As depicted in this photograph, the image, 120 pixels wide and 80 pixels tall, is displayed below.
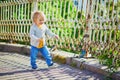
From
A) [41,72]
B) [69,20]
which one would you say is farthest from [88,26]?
[41,72]

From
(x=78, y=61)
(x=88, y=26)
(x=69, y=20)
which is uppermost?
(x=69, y=20)

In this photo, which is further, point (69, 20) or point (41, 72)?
point (69, 20)

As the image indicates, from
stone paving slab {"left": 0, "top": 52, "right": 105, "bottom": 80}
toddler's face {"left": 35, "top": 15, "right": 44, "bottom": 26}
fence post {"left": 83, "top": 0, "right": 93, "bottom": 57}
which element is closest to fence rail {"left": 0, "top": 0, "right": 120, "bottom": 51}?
fence post {"left": 83, "top": 0, "right": 93, "bottom": 57}

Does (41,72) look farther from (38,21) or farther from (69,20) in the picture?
(69,20)

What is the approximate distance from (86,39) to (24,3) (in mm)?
3608

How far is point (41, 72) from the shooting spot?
18.4 feet

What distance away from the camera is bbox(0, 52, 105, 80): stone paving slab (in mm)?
5156

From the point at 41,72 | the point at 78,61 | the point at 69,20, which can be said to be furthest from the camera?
the point at 69,20

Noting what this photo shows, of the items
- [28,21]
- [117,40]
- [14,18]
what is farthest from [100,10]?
[14,18]

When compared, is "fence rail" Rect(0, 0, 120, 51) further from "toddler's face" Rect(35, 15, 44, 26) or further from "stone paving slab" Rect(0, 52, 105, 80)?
"toddler's face" Rect(35, 15, 44, 26)

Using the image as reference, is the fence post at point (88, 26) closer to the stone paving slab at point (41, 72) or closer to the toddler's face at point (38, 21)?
the stone paving slab at point (41, 72)

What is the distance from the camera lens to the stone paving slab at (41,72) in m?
5.16

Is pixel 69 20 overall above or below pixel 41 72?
above

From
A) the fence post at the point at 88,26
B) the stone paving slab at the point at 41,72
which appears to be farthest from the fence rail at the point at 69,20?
the stone paving slab at the point at 41,72
